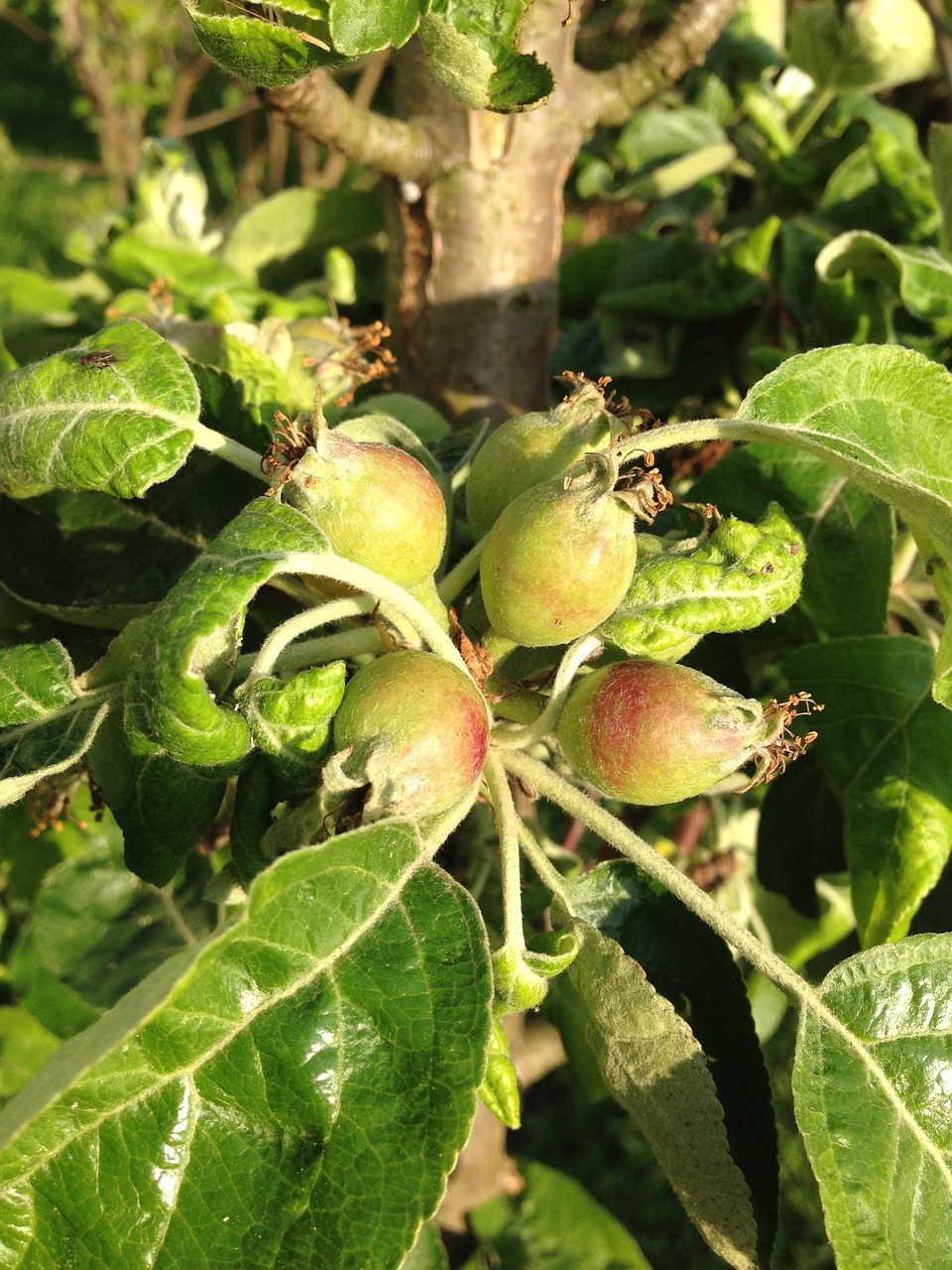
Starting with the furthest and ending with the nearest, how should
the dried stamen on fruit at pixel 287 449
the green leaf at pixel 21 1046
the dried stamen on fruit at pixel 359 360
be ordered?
the green leaf at pixel 21 1046 → the dried stamen on fruit at pixel 359 360 → the dried stamen on fruit at pixel 287 449

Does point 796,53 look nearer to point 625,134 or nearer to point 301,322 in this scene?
point 625,134

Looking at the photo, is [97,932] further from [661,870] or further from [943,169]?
[943,169]

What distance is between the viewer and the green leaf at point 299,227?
6.93 feet

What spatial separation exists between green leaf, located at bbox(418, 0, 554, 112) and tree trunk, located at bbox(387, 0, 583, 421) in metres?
0.59

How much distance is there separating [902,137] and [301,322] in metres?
1.41

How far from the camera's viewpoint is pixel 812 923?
1912mm

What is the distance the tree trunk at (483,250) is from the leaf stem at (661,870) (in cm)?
77

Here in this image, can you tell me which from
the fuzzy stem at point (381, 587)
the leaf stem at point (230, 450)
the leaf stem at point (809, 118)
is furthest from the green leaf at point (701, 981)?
the leaf stem at point (809, 118)

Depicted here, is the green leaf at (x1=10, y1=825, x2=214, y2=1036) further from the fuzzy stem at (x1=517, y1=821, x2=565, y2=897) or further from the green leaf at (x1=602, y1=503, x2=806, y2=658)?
the green leaf at (x1=602, y1=503, x2=806, y2=658)

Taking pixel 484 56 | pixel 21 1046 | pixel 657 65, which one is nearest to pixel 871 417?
pixel 484 56

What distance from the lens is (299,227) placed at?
7.05ft

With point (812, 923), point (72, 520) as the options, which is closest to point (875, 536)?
point (812, 923)

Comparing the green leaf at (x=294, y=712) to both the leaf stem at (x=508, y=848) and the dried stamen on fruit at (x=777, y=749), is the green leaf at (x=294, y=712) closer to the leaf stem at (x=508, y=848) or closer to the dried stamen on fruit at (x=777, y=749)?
the leaf stem at (x=508, y=848)

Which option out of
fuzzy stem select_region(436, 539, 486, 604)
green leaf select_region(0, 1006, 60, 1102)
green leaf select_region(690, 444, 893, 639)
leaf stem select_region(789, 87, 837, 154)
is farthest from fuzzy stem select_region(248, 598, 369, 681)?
leaf stem select_region(789, 87, 837, 154)
